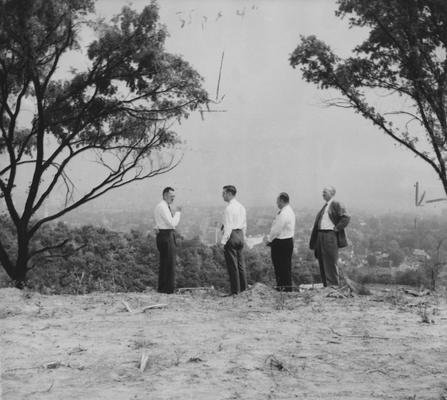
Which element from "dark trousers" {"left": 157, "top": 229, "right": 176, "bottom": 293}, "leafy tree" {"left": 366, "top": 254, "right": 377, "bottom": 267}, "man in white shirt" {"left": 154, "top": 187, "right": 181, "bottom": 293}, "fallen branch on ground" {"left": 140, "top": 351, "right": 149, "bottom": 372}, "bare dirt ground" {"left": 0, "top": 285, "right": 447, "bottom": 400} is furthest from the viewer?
"leafy tree" {"left": 366, "top": 254, "right": 377, "bottom": 267}

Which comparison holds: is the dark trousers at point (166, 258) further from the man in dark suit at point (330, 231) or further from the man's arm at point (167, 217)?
the man in dark suit at point (330, 231)

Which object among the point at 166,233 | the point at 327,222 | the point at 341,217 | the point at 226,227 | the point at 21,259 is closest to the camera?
the point at 226,227

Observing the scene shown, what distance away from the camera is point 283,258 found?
8.52 metres

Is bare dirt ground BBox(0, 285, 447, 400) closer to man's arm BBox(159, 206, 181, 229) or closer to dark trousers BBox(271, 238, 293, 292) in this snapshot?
dark trousers BBox(271, 238, 293, 292)

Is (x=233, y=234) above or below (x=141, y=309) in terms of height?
above

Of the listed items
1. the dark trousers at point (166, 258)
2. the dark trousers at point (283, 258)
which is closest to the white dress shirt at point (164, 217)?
the dark trousers at point (166, 258)

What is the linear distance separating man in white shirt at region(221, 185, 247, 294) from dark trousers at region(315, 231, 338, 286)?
1276mm

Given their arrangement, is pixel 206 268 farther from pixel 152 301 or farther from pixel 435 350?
pixel 435 350

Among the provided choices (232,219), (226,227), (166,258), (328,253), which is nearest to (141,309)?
(166,258)

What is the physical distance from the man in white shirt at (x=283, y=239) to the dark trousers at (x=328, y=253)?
1.61ft

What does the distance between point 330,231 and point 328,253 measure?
0.36m

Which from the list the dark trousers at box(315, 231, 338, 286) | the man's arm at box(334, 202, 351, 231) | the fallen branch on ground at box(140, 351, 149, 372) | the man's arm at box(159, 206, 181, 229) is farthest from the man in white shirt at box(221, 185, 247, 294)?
the fallen branch on ground at box(140, 351, 149, 372)

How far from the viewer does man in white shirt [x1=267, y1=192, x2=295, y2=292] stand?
842cm

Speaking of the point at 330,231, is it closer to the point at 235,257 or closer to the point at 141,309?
the point at 235,257
